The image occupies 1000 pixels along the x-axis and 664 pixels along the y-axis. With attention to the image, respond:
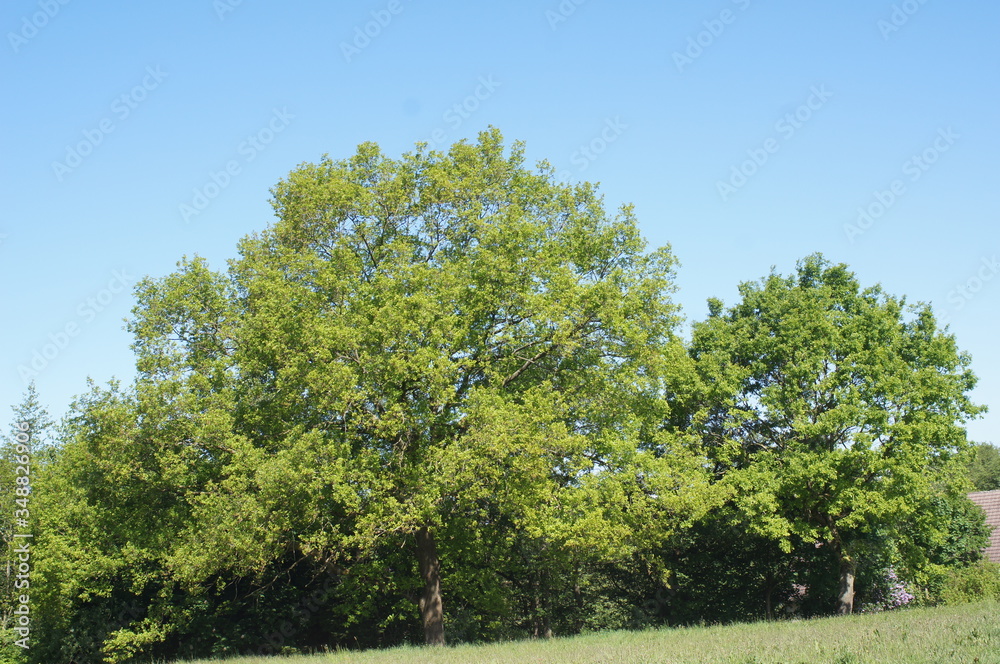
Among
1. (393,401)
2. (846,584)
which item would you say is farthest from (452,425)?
(846,584)

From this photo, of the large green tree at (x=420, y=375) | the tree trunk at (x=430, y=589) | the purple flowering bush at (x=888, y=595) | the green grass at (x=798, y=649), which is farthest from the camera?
the purple flowering bush at (x=888, y=595)

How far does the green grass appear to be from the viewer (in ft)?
33.7

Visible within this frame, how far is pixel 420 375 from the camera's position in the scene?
20.5m

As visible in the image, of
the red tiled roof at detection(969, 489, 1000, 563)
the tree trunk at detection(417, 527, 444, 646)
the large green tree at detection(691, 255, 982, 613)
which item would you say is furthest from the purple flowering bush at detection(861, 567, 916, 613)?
the tree trunk at detection(417, 527, 444, 646)

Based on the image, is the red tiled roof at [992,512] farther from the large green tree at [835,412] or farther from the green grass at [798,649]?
the green grass at [798,649]

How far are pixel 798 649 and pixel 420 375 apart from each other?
→ 38.0 ft

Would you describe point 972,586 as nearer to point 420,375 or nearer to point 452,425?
point 452,425

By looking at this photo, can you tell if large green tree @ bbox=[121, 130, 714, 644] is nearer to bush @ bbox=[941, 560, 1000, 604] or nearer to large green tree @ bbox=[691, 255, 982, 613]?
large green tree @ bbox=[691, 255, 982, 613]

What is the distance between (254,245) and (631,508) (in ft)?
46.7

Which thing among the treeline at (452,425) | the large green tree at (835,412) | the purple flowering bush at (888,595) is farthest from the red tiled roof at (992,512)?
the large green tree at (835,412)

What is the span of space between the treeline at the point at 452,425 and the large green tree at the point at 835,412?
12cm

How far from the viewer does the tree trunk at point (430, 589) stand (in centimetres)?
2309

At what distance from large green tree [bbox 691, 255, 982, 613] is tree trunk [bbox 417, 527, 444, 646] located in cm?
1048

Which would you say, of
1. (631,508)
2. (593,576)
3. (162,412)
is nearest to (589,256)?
(631,508)
